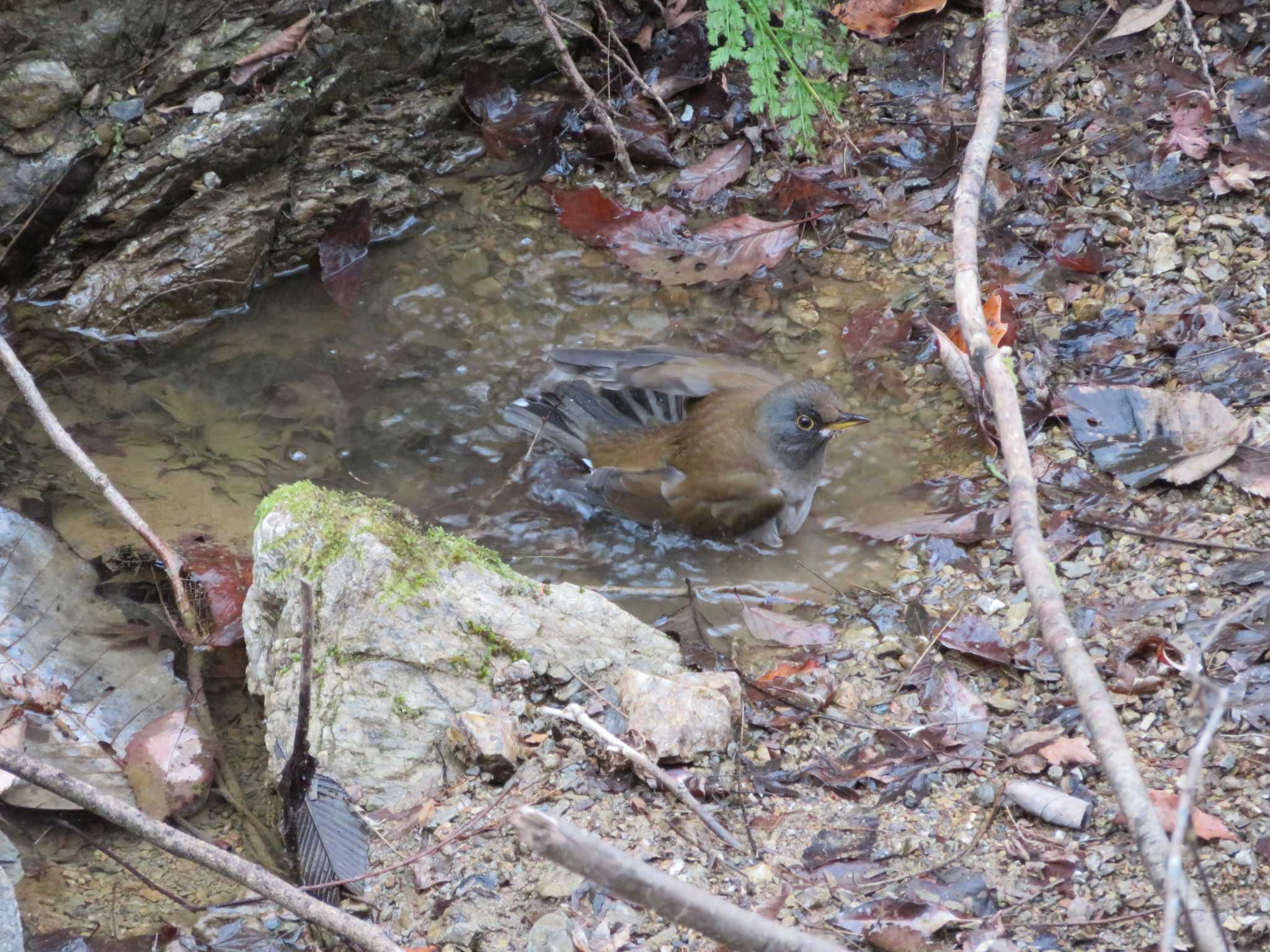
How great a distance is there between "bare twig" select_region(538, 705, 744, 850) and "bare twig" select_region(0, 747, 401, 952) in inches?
29.8

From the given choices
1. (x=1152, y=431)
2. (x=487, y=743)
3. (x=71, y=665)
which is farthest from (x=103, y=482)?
(x=1152, y=431)

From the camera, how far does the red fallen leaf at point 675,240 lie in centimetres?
684

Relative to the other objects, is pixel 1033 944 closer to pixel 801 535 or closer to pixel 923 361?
pixel 801 535

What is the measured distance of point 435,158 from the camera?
748 centimetres

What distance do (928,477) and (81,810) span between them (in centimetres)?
407

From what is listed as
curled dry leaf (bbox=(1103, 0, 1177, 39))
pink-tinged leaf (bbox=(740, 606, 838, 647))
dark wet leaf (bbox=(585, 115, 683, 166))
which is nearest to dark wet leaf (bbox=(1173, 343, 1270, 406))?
pink-tinged leaf (bbox=(740, 606, 838, 647))

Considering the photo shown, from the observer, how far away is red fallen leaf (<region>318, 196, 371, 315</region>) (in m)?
6.95

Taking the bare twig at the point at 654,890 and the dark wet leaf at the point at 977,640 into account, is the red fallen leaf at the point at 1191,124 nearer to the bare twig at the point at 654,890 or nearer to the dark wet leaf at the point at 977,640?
the dark wet leaf at the point at 977,640

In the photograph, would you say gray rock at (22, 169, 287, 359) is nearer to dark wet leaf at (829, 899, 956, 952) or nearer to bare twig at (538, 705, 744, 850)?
bare twig at (538, 705, 744, 850)

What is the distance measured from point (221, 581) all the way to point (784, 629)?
103 inches

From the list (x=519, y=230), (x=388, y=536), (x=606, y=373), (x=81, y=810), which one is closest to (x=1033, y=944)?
(x=388, y=536)

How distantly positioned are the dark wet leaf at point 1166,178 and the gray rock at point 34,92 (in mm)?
6105

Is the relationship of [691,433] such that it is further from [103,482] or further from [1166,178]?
[1166,178]

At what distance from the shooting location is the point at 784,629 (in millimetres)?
5070
